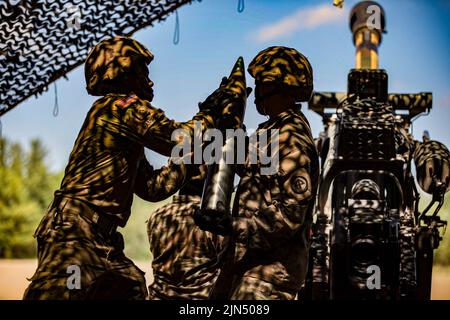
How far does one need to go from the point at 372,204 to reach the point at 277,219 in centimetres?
289

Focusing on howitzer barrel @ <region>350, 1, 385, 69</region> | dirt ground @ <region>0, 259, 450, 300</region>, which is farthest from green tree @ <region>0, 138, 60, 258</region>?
howitzer barrel @ <region>350, 1, 385, 69</region>

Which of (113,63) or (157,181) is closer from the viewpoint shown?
(113,63)

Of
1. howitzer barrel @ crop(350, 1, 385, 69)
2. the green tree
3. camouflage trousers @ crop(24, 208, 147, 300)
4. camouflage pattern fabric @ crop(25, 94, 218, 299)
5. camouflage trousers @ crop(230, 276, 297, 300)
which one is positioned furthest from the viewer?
the green tree

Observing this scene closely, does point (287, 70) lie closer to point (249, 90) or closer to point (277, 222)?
point (249, 90)

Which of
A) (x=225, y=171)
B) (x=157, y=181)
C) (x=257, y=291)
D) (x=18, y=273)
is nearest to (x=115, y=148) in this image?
(x=157, y=181)

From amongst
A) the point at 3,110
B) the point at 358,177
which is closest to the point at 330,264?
the point at 358,177

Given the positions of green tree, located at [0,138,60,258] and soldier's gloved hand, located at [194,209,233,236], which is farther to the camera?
green tree, located at [0,138,60,258]

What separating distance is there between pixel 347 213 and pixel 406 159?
178cm

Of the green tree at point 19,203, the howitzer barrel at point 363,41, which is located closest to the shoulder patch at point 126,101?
the howitzer barrel at point 363,41

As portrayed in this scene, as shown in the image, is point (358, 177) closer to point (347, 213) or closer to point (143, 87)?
point (347, 213)

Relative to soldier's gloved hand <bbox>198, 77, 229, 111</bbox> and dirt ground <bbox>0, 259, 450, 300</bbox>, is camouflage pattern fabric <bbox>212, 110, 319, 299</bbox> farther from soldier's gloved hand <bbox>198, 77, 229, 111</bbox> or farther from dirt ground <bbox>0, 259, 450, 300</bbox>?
dirt ground <bbox>0, 259, 450, 300</bbox>

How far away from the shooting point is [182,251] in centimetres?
623

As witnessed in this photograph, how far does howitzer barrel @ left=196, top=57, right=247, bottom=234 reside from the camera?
4.96 metres
